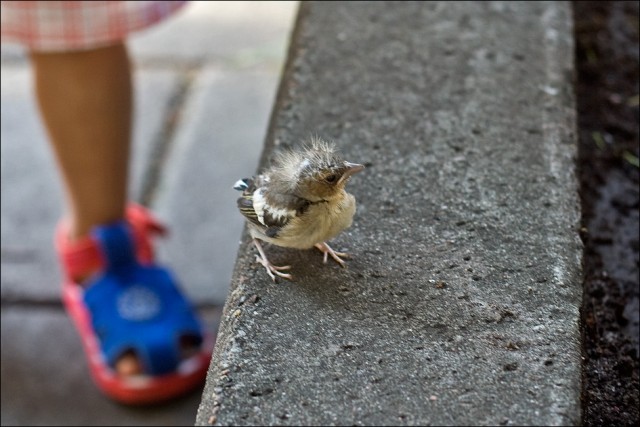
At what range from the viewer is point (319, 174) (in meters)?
1.98

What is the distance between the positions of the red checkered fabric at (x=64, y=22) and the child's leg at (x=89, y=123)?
0.36 feet

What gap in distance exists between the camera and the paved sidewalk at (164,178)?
3.32 meters

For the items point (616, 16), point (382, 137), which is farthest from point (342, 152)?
point (616, 16)

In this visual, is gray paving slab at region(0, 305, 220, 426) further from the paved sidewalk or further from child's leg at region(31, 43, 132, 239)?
child's leg at region(31, 43, 132, 239)

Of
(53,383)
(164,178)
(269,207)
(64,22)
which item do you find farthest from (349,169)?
(164,178)

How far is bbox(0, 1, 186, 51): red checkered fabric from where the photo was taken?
9.00 feet

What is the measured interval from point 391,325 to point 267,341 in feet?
0.90

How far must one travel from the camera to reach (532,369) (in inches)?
66.9

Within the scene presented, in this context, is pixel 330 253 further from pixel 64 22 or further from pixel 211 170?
pixel 211 170

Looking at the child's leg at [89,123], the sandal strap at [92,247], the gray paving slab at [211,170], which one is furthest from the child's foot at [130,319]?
the gray paving slab at [211,170]

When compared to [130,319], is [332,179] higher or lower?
higher

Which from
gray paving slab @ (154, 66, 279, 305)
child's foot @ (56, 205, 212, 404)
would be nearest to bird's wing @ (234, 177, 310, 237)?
child's foot @ (56, 205, 212, 404)

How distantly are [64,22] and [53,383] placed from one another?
1442 mm

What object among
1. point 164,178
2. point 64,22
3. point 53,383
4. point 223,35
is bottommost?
point 53,383
